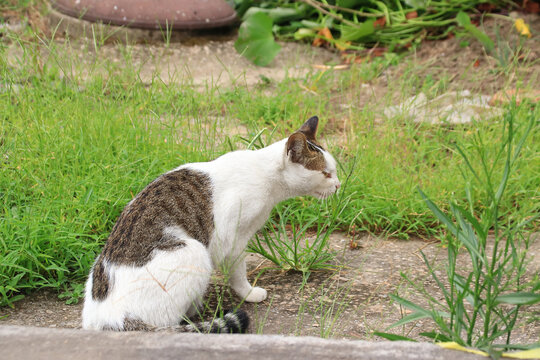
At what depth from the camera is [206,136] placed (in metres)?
3.52

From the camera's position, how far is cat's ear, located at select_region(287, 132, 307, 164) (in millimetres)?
2541

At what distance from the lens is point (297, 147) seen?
8.48 feet

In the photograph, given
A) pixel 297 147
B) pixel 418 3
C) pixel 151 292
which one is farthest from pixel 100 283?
pixel 418 3

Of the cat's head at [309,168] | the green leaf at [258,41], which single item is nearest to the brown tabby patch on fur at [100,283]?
the cat's head at [309,168]

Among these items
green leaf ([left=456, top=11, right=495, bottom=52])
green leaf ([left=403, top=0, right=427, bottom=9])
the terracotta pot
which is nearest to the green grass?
green leaf ([left=456, top=11, right=495, bottom=52])

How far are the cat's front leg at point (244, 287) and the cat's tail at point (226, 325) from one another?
→ 403 mm

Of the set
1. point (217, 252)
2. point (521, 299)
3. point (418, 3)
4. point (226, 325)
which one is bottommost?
point (226, 325)

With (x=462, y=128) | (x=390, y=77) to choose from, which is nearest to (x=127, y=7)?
(x=390, y=77)

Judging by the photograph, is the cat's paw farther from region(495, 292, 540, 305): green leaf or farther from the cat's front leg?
region(495, 292, 540, 305): green leaf

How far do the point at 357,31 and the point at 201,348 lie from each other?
4930 millimetres

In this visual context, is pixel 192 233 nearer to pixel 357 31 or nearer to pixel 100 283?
pixel 100 283

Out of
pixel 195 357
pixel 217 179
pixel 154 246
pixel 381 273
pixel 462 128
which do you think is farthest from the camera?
pixel 462 128

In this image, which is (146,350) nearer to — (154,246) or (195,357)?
(195,357)

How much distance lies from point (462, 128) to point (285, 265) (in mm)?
1958
